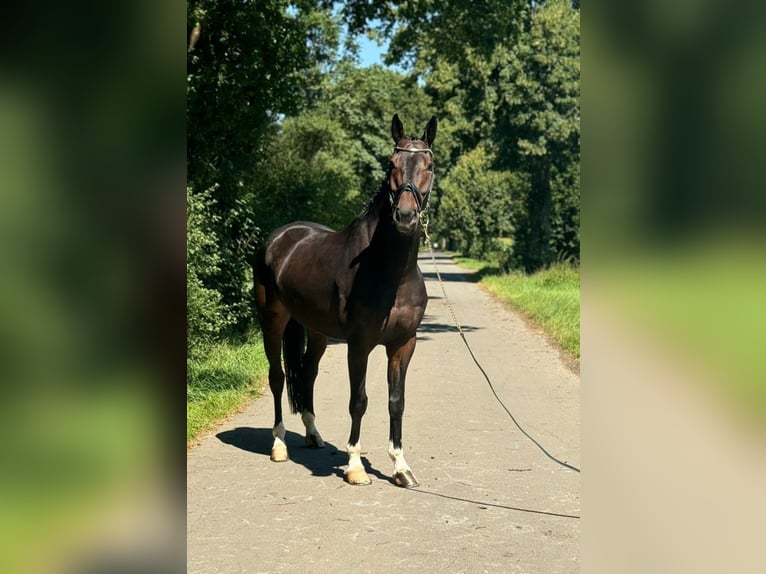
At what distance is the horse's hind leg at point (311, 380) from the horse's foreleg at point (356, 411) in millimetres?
1184

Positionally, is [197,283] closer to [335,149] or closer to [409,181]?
[409,181]

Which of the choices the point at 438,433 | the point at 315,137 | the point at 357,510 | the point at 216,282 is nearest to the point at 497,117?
the point at 315,137

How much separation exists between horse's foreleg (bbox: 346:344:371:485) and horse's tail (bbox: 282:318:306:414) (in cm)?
124

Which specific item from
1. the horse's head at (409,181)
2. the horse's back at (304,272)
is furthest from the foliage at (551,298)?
the horse's head at (409,181)

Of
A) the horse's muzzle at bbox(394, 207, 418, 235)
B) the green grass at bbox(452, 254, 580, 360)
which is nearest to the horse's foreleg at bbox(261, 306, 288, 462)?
the horse's muzzle at bbox(394, 207, 418, 235)

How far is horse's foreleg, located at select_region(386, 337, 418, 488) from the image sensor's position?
6105 mm

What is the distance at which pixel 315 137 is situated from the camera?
2681cm

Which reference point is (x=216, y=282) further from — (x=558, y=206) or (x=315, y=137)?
(x=558, y=206)

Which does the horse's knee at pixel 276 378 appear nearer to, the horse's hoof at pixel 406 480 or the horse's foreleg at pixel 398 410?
the horse's foreleg at pixel 398 410

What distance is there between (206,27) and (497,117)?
23.9 meters

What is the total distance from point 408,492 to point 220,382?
189 inches

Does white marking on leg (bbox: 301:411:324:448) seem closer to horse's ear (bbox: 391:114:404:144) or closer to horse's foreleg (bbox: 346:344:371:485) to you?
horse's foreleg (bbox: 346:344:371:485)

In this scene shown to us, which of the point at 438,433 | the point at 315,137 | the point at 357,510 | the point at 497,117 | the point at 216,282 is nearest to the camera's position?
the point at 357,510

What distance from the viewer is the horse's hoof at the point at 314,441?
294 inches
